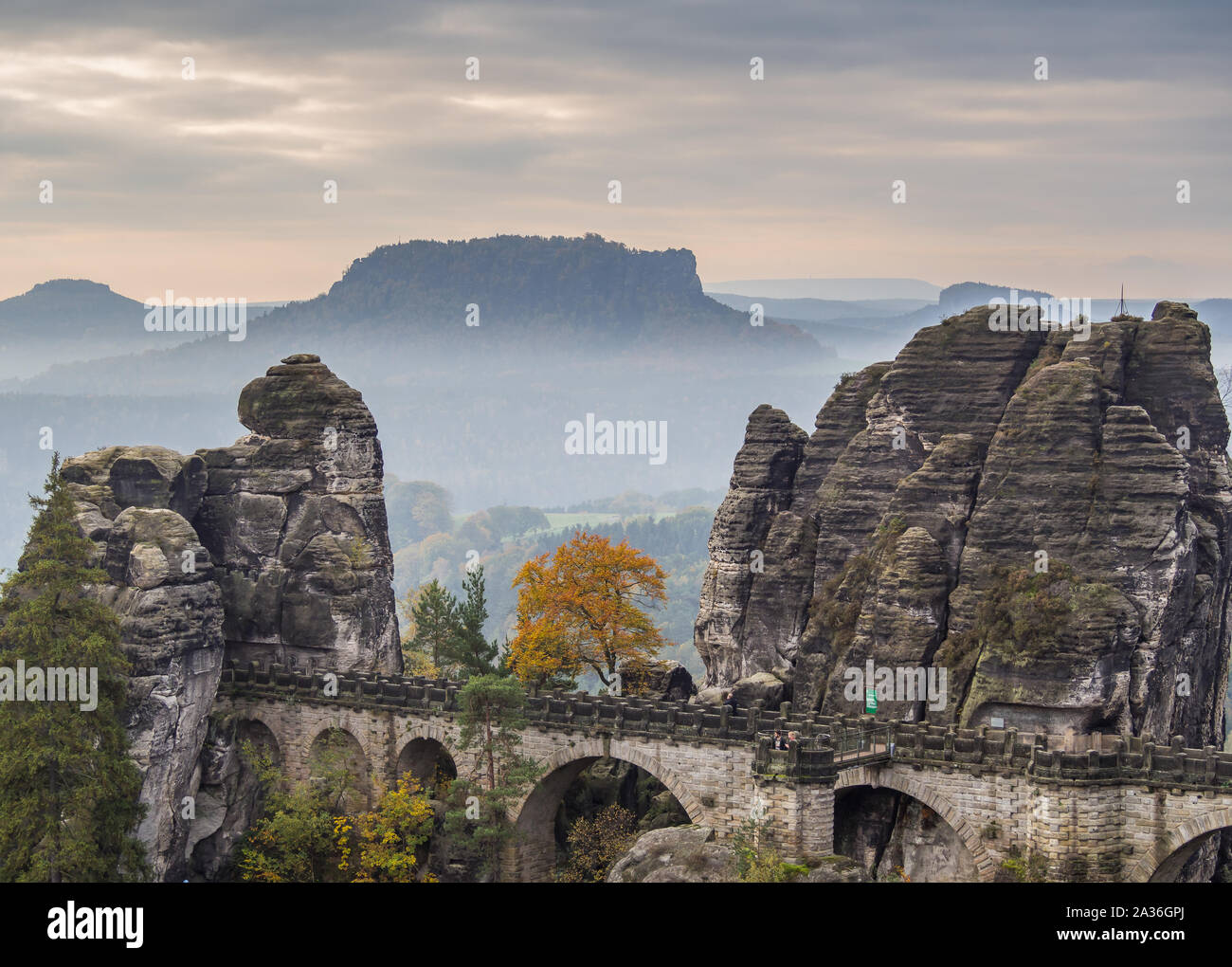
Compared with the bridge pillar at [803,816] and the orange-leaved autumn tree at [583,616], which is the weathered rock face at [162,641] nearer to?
the orange-leaved autumn tree at [583,616]

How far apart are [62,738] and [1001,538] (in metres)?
36.0

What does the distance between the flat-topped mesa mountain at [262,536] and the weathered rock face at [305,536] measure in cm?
6

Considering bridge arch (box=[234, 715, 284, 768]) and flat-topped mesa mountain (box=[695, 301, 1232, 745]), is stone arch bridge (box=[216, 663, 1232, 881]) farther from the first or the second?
flat-topped mesa mountain (box=[695, 301, 1232, 745])

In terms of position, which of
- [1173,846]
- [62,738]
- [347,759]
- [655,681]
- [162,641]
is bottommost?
[1173,846]

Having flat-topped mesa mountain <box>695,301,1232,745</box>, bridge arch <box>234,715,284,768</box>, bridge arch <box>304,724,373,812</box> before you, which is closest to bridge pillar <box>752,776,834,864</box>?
flat-topped mesa mountain <box>695,301,1232,745</box>

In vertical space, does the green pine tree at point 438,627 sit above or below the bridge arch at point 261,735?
above

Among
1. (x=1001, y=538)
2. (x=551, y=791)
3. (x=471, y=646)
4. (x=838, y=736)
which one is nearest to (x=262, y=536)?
(x=471, y=646)

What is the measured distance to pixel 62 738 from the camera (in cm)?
5772

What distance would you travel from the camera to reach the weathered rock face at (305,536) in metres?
75.0

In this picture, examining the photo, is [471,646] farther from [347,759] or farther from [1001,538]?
[1001,538]

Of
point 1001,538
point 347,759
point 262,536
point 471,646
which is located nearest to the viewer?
point 1001,538

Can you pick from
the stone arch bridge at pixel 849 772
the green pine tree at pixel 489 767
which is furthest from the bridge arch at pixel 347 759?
the green pine tree at pixel 489 767

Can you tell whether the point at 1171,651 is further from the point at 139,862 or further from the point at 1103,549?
the point at 139,862

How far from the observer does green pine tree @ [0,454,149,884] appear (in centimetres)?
5662
